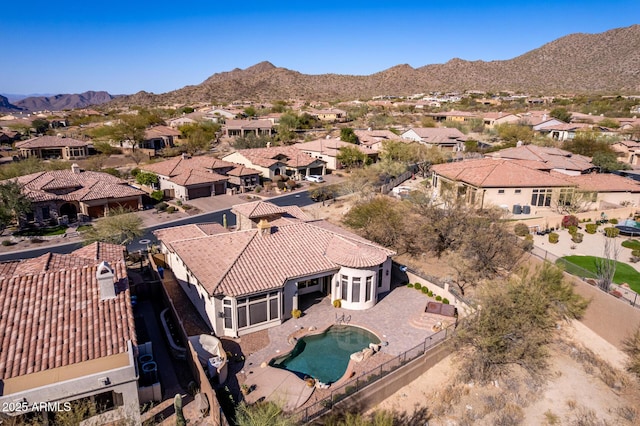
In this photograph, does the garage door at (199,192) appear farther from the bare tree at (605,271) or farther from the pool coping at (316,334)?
the bare tree at (605,271)

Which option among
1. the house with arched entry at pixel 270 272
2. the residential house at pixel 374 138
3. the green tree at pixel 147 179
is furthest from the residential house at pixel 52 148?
the house with arched entry at pixel 270 272

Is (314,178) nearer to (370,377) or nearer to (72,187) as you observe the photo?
(72,187)

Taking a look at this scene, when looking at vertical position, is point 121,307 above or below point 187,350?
above

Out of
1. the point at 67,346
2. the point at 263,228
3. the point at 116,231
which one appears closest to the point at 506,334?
the point at 263,228

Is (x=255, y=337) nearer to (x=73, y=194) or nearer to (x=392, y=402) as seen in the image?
(x=392, y=402)

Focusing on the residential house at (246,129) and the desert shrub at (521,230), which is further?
the residential house at (246,129)

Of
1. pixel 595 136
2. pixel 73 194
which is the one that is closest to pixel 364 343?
pixel 73 194
